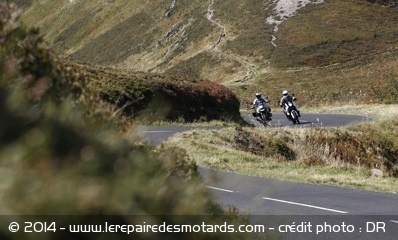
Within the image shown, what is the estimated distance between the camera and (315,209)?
1128 centimetres

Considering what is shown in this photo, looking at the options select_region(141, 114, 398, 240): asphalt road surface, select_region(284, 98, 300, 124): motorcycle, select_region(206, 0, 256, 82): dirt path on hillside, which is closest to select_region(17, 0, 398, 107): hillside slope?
select_region(206, 0, 256, 82): dirt path on hillside

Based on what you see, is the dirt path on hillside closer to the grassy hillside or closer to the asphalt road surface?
the asphalt road surface

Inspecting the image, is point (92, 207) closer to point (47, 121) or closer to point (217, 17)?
point (47, 121)

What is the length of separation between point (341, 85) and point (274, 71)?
13742mm

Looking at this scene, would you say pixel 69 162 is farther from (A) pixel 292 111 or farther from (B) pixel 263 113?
(A) pixel 292 111

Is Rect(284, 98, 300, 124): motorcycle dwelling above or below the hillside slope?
above

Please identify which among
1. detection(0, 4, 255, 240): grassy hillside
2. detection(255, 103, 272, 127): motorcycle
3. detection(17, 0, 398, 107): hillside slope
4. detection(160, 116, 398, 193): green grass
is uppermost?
detection(0, 4, 255, 240): grassy hillside

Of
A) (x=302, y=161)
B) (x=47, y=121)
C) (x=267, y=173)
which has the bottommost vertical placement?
(x=302, y=161)

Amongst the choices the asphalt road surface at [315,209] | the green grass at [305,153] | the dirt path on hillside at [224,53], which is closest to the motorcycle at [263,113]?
the green grass at [305,153]

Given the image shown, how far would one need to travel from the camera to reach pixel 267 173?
1672cm

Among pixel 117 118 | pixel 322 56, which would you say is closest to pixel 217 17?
pixel 322 56

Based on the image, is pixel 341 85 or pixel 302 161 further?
pixel 341 85

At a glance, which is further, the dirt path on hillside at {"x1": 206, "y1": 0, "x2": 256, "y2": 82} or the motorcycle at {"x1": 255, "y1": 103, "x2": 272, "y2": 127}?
the dirt path on hillside at {"x1": 206, "y1": 0, "x2": 256, "y2": 82}

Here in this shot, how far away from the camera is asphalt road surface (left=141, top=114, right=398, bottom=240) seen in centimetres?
939
